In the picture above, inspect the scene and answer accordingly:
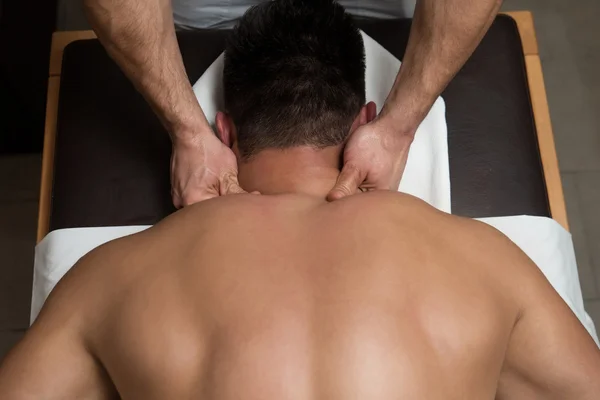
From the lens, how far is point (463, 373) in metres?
0.73

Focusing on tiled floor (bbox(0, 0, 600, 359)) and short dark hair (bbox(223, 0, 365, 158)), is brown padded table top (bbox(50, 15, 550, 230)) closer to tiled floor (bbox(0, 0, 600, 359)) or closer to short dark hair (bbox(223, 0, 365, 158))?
short dark hair (bbox(223, 0, 365, 158))

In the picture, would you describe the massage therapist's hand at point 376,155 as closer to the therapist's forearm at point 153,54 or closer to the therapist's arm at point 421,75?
the therapist's arm at point 421,75

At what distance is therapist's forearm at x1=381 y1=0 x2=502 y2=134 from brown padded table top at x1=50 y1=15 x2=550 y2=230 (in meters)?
0.14

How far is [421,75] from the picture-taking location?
1.15m

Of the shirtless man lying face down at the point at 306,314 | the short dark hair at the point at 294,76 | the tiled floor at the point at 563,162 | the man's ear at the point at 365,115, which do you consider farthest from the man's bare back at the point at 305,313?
the tiled floor at the point at 563,162

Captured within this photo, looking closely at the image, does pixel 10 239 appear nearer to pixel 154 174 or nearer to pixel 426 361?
pixel 154 174

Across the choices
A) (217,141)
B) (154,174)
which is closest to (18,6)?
(154,174)

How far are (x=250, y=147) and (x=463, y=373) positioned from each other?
497 millimetres

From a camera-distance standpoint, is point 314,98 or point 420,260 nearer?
point 420,260

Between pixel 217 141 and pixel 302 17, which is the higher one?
pixel 302 17

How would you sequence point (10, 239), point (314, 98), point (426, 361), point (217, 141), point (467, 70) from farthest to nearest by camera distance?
point (10, 239), point (467, 70), point (217, 141), point (314, 98), point (426, 361)

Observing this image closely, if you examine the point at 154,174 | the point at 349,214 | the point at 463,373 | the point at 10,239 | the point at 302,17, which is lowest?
the point at 10,239

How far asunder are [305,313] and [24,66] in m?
1.26

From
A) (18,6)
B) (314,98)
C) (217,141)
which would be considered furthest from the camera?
(18,6)
